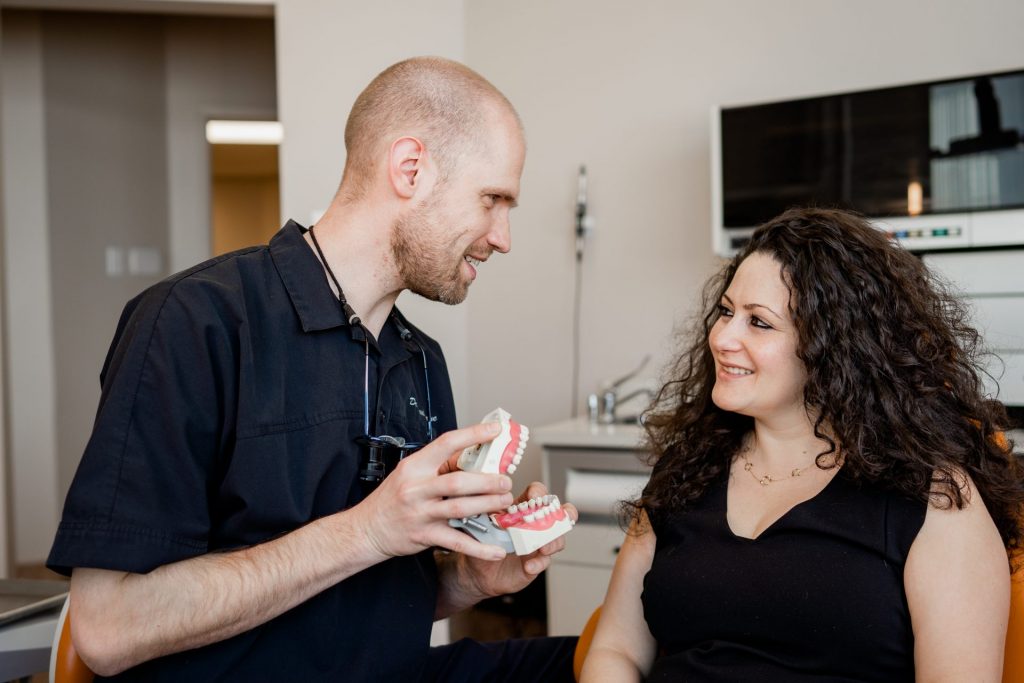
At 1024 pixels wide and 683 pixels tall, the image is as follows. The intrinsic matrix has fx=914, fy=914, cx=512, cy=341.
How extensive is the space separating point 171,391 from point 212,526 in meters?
0.21

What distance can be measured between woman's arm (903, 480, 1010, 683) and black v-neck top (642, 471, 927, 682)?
2cm

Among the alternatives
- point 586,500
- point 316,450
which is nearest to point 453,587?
point 316,450

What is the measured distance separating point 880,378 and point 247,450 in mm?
951

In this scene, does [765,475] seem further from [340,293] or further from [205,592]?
[205,592]

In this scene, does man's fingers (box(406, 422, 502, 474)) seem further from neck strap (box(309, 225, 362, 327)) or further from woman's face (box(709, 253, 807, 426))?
woman's face (box(709, 253, 807, 426))

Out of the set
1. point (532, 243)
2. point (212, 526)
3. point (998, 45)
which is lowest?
point (212, 526)

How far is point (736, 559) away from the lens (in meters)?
1.35

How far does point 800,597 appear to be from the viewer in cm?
127

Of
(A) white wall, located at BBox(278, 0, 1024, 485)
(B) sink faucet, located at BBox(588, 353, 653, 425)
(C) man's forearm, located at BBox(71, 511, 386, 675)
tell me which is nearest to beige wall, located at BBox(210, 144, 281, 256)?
(A) white wall, located at BBox(278, 0, 1024, 485)

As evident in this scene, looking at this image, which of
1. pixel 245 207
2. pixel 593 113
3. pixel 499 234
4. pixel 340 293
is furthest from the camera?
pixel 245 207

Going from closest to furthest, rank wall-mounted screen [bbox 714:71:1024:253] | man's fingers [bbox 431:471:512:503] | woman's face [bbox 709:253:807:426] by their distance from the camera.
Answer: man's fingers [bbox 431:471:512:503] < woman's face [bbox 709:253:807:426] < wall-mounted screen [bbox 714:71:1024:253]

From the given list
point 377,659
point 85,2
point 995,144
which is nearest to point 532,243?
point 995,144

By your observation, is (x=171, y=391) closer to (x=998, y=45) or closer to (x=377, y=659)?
(x=377, y=659)

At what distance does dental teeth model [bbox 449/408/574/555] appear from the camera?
110 centimetres
